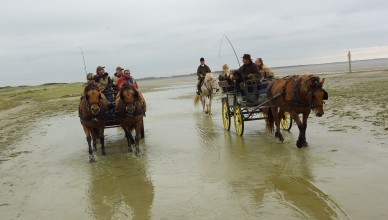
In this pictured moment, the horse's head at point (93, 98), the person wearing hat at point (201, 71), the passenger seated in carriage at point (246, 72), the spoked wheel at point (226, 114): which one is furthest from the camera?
the person wearing hat at point (201, 71)

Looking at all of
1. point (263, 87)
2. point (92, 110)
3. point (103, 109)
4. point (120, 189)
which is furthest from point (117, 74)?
point (120, 189)

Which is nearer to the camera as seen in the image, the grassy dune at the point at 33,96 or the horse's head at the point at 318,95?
the horse's head at the point at 318,95

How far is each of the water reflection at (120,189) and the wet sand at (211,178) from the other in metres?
0.02

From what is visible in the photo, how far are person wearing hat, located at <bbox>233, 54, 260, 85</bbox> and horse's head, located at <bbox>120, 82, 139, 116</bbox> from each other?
3388mm

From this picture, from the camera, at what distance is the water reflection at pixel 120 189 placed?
5952 mm

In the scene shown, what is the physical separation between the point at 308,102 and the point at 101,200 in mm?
5122

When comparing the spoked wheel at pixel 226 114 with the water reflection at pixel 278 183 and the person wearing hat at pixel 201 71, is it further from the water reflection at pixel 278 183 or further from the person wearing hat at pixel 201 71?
the person wearing hat at pixel 201 71

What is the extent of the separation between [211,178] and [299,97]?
318cm

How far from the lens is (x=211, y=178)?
7.31 m

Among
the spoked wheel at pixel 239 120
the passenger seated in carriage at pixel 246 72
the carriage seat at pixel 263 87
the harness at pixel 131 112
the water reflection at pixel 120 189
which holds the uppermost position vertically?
the passenger seated in carriage at pixel 246 72

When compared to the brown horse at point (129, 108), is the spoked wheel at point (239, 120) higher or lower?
lower

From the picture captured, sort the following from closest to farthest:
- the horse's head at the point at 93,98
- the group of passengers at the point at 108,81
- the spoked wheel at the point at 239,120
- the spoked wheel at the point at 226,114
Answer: the horse's head at the point at 93,98 < the spoked wheel at the point at 239,120 < the group of passengers at the point at 108,81 < the spoked wheel at the point at 226,114

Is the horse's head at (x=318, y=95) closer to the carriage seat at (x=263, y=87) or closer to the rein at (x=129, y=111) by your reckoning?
the carriage seat at (x=263, y=87)

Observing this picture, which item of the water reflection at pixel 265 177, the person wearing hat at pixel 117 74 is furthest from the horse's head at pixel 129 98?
the person wearing hat at pixel 117 74
